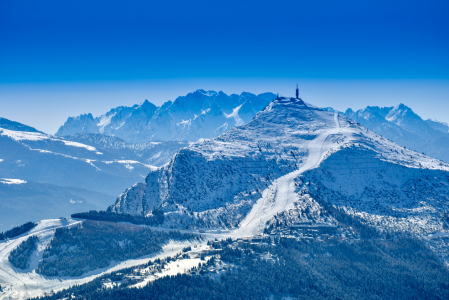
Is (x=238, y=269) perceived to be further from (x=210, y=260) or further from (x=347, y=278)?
(x=347, y=278)

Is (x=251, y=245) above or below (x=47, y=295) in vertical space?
above

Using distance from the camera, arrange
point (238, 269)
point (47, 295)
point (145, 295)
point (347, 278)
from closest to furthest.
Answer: point (145, 295) < point (47, 295) < point (238, 269) < point (347, 278)

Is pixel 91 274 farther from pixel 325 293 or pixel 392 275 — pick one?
pixel 392 275

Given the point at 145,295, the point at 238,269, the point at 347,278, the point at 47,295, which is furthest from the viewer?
the point at 347,278

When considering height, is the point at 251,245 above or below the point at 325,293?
above

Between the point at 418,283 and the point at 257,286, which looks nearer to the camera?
the point at 257,286

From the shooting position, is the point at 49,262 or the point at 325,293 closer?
the point at 325,293

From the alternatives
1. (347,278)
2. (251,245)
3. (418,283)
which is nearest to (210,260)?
(251,245)

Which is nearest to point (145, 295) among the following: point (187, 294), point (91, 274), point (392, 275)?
point (187, 294)

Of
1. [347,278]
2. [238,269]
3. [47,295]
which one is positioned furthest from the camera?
[347,278]
